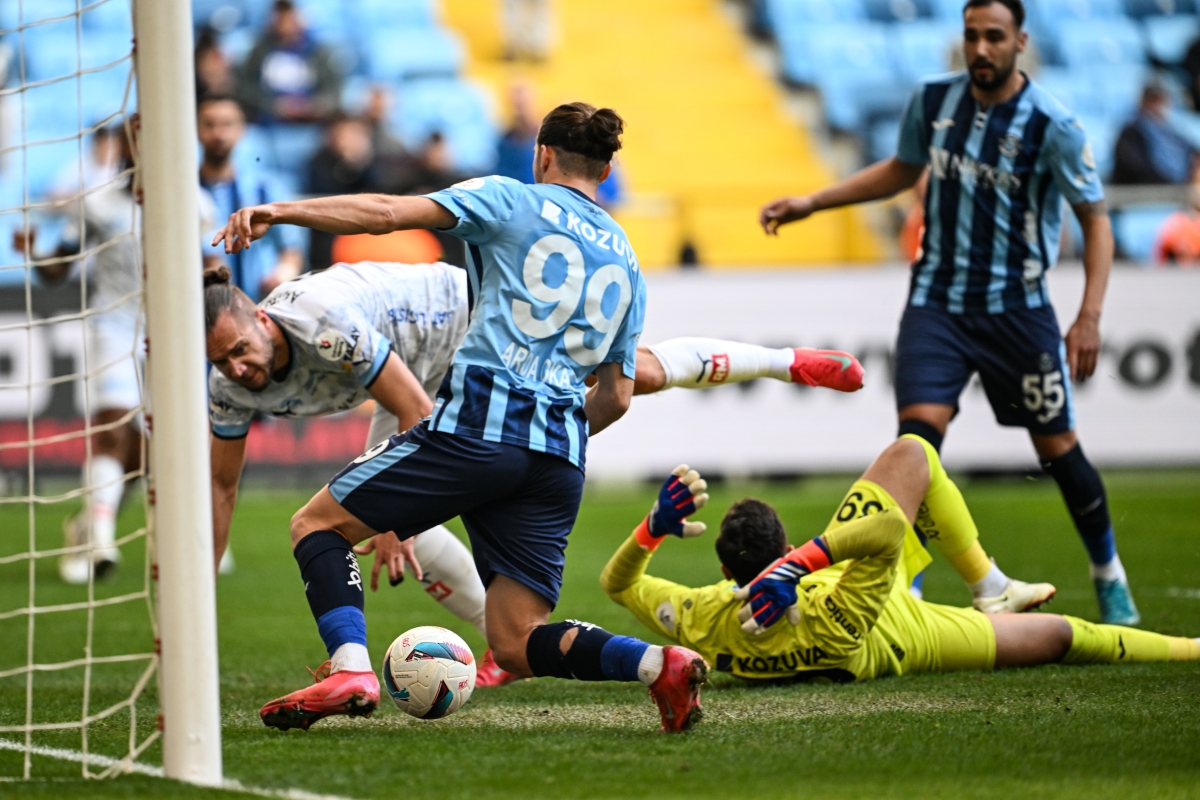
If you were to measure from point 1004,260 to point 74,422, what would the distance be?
769 centimetres

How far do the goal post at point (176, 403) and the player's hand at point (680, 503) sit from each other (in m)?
1.52

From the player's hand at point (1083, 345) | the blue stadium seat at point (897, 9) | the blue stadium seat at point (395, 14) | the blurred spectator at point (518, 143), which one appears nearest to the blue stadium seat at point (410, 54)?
the blue stadium seat at point (395, 14)

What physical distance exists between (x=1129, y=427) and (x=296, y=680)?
836 cm

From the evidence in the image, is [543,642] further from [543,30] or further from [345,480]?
[543,30]

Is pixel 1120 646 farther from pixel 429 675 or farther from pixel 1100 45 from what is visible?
pixel 1100 45

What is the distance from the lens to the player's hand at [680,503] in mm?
4250

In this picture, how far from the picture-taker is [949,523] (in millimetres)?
4875

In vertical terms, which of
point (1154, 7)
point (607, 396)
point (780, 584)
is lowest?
point (780, 584)

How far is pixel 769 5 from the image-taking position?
18.4 metres

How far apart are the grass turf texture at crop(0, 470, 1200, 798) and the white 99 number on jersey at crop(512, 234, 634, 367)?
1044mm

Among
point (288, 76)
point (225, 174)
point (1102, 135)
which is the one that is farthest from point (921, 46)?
point (225, 174)

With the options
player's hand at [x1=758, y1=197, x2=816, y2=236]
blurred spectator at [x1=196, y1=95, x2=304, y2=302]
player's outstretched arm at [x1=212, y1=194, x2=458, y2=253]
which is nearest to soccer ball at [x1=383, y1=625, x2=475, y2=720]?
player's outstretched arm at [x1=212, y1=194, x2=458, y2=253]

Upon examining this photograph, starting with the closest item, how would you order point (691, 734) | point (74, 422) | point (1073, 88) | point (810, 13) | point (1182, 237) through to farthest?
point (691, 734) → point (74, 422) → point (1182, 237) → point (1073, 88) → point (810, 13)

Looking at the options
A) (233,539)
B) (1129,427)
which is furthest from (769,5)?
(233,539)
